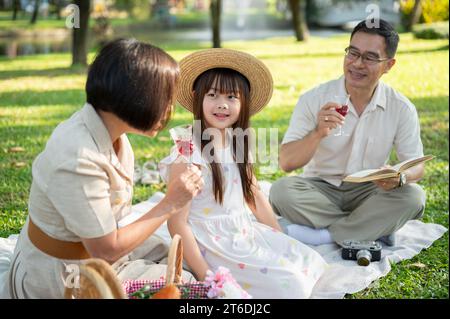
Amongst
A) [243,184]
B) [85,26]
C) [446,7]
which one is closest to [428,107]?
[243,184]

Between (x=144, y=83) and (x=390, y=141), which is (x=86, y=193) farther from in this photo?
(x=390, y=141)

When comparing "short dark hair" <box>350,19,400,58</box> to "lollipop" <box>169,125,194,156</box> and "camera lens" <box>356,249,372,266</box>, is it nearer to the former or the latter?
"camera lens" <box>356,249,372,266</box>

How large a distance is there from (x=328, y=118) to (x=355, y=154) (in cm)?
50

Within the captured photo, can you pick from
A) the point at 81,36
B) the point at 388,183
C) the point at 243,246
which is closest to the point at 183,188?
the point at 243,246

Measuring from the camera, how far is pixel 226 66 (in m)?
3.44

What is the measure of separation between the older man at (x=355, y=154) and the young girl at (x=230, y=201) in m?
0.55

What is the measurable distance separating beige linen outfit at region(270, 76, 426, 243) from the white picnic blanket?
0.43 ft

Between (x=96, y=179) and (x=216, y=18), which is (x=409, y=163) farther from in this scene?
(x=216, y=18)

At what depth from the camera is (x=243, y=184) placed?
3.51 m

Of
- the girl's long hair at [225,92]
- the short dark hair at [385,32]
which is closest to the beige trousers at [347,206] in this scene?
the girl's long hair at [225,92]

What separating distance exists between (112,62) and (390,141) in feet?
7.16

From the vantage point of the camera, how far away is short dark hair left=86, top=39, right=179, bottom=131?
251 cm

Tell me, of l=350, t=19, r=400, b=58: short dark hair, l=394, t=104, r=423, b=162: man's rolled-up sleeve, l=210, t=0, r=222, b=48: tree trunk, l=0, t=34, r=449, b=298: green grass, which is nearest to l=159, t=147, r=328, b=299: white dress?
l=0, t=34, r=449, b=298: green grass

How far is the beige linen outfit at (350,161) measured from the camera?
4.02 meters
